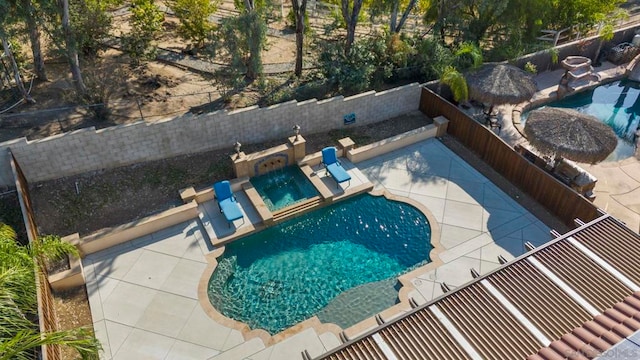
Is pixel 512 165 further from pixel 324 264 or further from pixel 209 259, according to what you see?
pixel 209 259

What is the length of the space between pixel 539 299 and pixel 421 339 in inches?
130

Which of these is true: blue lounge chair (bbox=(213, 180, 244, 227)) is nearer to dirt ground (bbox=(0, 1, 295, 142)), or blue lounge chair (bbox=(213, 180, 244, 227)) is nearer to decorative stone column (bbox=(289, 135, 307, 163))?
decorative stone column (bbox=(289, 135, 307, 163))

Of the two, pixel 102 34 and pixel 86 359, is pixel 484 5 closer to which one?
pixel 102 34

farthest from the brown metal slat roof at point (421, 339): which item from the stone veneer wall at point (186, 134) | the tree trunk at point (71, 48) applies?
the tree trunk at point (71, 48)

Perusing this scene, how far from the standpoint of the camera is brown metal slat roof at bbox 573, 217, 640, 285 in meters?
11.5

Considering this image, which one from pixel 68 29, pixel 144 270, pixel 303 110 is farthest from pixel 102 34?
pixel 144 270

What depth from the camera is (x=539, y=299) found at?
1073 centimetres

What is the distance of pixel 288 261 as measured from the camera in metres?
14.7

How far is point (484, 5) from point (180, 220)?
59.3ft

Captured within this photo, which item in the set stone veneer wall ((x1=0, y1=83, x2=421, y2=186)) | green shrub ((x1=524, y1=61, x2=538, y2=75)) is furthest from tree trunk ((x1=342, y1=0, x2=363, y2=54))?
green shrub ((x1=524, y1=61, x2=538, y2=75))

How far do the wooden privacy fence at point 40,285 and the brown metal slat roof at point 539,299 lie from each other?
1121 centimetres

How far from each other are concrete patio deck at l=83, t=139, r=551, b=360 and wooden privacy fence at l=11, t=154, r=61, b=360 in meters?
1.11

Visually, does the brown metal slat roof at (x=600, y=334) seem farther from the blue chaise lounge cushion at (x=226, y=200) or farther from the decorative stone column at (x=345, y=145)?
the decorative stone column at (x=345, y=145)

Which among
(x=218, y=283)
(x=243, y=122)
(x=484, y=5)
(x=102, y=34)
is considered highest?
(x=484, y=5)
